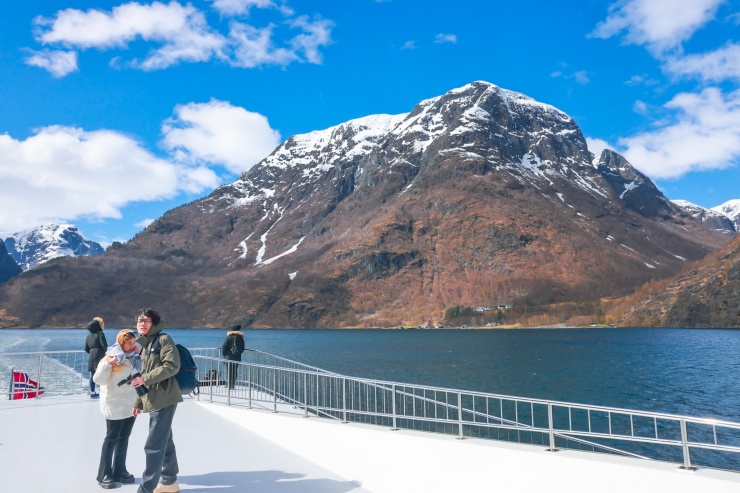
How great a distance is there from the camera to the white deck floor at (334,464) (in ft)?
24.5

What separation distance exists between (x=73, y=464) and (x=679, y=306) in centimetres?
16994

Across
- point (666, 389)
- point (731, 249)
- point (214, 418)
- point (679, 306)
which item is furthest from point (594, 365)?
point (731, 249)

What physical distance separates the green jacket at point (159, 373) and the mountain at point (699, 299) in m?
157

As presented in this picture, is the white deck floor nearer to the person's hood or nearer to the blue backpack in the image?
the blue backpack

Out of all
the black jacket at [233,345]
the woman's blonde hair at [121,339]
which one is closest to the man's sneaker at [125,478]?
the woman's blonde hair at [121,339]

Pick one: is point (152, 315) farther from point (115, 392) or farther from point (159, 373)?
point (115, 392)

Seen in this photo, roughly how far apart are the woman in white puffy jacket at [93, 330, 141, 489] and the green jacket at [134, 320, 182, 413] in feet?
1.41

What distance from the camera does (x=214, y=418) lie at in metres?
13.5

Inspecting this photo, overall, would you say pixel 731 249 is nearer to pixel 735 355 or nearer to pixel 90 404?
pixel 735 355

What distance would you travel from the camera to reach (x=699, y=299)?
145 meters

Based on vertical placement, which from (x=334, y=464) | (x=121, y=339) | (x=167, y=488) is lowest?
(x=334, y=464)

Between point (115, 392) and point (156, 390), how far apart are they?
937 millimetres

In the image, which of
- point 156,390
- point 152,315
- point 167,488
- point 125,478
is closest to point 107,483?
point 125,478

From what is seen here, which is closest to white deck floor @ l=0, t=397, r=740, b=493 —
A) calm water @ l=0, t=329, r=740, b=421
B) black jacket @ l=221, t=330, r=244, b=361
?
black jacket @ l=221, t=330, r=244, b=361
